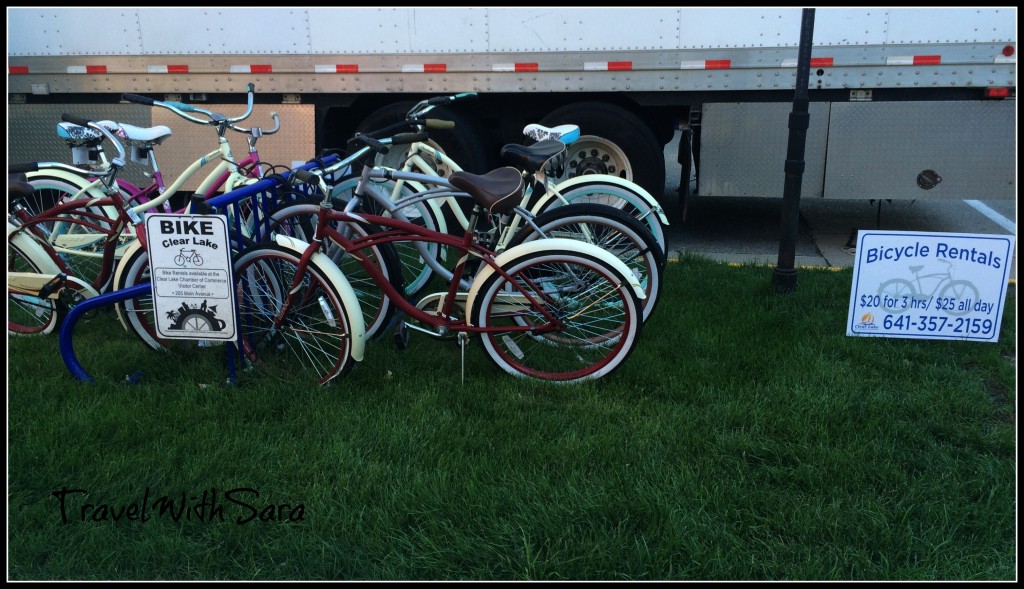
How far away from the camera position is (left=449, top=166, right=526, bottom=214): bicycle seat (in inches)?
136

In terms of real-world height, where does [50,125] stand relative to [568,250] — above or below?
above

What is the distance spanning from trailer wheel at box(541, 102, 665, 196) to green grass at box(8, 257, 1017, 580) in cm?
245

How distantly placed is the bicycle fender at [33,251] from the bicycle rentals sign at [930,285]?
4.39m

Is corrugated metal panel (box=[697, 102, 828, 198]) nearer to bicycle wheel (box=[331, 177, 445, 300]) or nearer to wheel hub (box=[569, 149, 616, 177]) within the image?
wheel hub (box=[569, 149, 616, 177])

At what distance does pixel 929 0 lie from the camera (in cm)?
545

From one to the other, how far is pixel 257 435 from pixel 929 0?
212 inches

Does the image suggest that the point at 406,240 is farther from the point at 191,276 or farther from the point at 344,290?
the point at 191,276

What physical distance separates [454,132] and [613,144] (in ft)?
4.37

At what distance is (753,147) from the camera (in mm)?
6109

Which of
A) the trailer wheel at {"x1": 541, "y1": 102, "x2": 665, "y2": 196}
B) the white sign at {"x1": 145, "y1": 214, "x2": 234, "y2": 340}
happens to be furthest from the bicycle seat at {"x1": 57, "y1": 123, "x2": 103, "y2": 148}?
the trailer wheel at {"x1": 541, "y1": 102, "x2": 665, "y2": 196}

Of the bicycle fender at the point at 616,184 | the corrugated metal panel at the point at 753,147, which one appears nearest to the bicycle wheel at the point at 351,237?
the bicycle fender at the point at 616,184

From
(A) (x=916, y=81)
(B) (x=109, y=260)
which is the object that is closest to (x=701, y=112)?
(A) (x=916, y=81)

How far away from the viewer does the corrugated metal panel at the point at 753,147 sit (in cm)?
599

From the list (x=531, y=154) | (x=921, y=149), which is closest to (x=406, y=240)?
(x=531, y=154)
